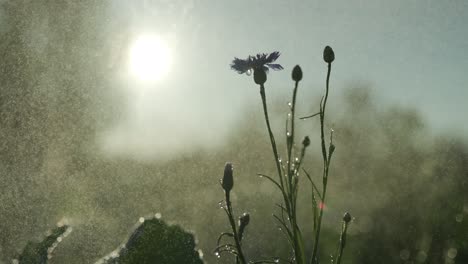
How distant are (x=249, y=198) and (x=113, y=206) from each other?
241 cm

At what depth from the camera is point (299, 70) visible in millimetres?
986

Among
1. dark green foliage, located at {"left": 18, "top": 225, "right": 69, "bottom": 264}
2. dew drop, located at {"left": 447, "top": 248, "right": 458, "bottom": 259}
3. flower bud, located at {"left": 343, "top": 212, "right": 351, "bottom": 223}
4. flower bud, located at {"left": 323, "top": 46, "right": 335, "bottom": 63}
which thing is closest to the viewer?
dark green foliage, located at {"left": 18, "top": 225, "right": 69, "bottom": 264}

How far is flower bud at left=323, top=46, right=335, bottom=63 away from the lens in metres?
1.01

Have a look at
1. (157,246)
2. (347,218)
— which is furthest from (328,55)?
(157,246)

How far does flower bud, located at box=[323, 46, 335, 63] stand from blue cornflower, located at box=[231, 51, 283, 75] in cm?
11

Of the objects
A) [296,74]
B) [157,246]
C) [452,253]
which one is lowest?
[157,246]

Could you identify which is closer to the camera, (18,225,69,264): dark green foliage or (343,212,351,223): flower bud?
(18,225,69,264): dark green foliage

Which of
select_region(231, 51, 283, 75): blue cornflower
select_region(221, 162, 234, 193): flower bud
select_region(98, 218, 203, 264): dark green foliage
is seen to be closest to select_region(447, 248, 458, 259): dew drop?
select_region(231, 51, 283, 75): blue cornflower

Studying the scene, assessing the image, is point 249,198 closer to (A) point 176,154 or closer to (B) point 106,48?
(A) point 176,154

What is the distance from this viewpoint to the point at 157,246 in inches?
20.7

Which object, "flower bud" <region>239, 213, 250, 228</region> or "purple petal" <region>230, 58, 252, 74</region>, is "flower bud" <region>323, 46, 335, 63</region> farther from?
"flower bud" <region>239, 213, 250, 228</region>

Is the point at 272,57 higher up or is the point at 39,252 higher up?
the point at 272,57

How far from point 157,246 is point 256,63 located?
0.64 m

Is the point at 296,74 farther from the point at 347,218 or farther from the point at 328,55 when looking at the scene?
the point at 347,218
